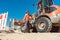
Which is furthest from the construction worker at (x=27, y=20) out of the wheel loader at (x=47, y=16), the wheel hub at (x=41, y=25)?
the wheel hub at (x=41, y=25)

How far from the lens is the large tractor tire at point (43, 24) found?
44.1 feet

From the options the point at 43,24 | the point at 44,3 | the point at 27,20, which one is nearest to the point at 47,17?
the point at 43,24

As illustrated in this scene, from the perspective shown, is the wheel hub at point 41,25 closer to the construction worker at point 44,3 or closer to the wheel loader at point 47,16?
the wheel loader at point 47,16

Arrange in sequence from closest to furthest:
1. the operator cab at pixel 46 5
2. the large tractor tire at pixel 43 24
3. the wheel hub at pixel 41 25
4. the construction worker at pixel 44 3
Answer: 1. the large tractor tire at pixel 43 24
2. the wheel hub at pixel 41 25
3. the operator cab at pixel 46 5
4. the construction worker at pixel 44 3

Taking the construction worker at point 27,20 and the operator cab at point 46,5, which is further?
the construction worker at point 27,20

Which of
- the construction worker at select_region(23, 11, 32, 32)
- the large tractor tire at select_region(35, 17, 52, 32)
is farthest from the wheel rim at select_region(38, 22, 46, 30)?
the construction worker at select_region(23, 11, 32, 32)

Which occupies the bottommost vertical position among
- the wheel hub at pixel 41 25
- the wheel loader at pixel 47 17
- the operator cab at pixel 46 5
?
the wheel hub at pixel 41 25

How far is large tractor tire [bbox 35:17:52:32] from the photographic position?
44.1 feet

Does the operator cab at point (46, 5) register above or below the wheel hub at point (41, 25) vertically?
above

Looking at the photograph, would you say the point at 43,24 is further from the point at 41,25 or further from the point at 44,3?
the point at 44,3

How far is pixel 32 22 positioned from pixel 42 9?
113 cm

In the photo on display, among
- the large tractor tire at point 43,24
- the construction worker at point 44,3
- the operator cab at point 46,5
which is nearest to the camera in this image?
the large tractor tire at point 43,24

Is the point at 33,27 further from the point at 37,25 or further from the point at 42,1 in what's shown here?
the point at 42,1

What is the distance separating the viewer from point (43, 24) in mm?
14133
